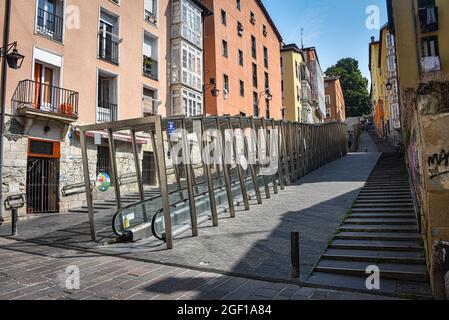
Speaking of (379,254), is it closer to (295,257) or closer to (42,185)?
(295,257)

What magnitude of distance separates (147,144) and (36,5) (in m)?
7.46

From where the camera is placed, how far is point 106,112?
15.3 meters

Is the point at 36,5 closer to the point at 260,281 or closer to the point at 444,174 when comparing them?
the point at 260,281

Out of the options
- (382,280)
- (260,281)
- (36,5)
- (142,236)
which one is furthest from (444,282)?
(36,5)

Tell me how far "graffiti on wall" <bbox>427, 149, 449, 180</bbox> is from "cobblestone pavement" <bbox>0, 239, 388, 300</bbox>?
1734 mm

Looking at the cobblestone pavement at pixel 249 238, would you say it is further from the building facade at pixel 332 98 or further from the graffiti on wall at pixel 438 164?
the building facade at pixel 332 98

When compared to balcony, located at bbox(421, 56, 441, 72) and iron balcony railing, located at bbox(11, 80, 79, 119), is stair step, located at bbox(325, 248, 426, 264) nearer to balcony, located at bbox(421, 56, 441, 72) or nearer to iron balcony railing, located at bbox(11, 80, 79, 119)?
iron balcony railing, located at bbox(11, 80, 79, 119)

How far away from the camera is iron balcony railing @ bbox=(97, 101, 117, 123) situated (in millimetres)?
15000

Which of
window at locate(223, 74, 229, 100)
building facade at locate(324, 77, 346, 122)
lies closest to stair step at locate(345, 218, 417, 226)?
window at locate(223, 74, 229, 100)

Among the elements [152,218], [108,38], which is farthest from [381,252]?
[108,38]

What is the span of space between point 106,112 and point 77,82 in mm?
1916

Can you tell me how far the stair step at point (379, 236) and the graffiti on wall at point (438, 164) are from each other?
2770 mm
